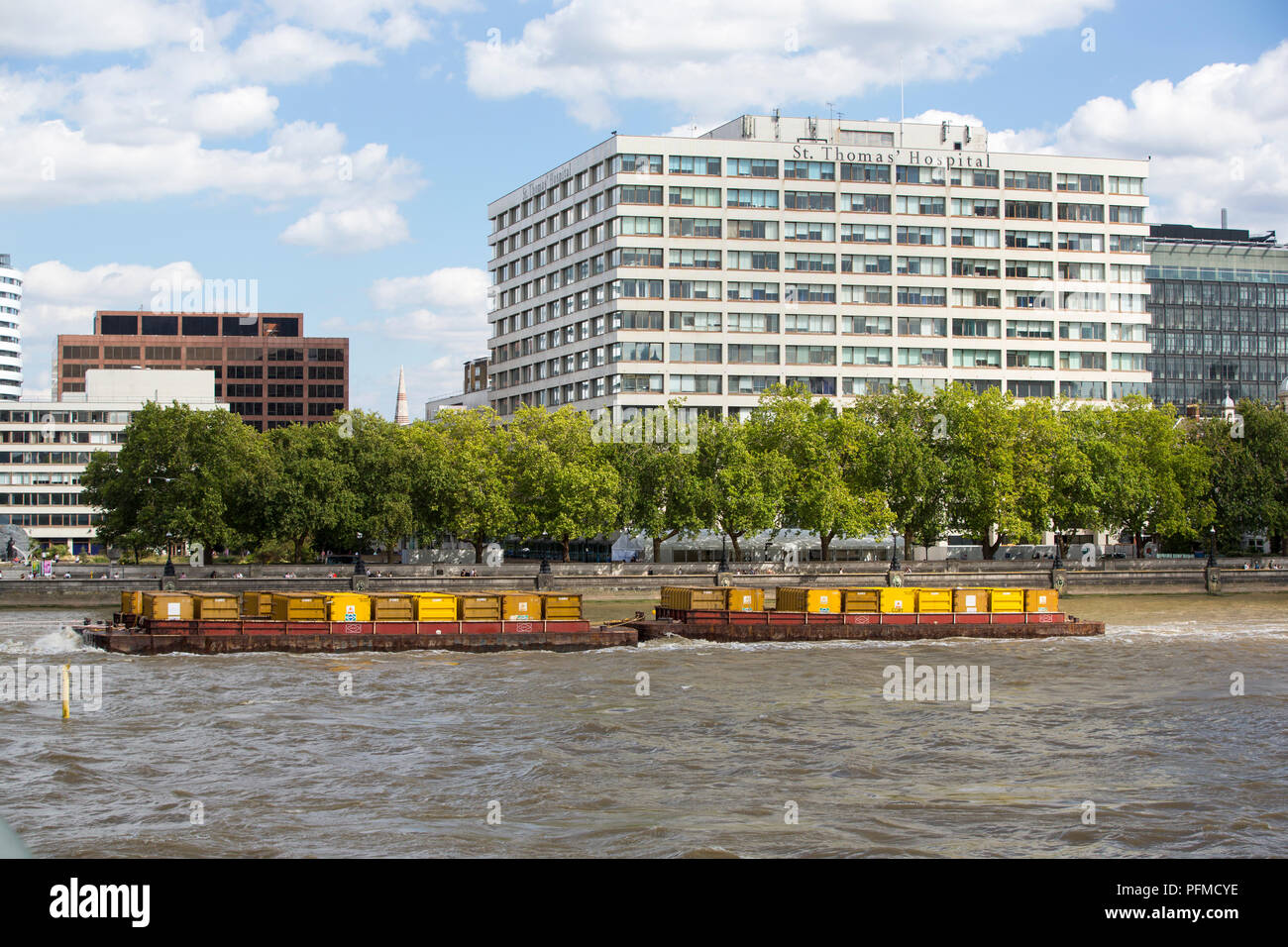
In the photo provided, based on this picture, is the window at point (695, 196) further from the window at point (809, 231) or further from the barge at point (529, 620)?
the barge at point (529, 620)

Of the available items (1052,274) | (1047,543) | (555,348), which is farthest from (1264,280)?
(555,348)

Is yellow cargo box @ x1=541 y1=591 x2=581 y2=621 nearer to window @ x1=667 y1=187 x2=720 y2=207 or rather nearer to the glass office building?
window @ x1=667 y1=187 x2=720 y2=207

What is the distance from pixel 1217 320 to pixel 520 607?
15577 centimetres

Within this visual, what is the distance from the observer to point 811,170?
119 meters

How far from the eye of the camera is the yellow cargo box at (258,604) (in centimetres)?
5612

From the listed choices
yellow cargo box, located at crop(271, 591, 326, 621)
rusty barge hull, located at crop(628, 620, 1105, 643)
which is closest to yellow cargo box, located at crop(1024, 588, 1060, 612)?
rusty barge hull, located at crop(628, 620, 1105, 643)

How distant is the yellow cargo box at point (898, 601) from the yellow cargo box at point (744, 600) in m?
6.40

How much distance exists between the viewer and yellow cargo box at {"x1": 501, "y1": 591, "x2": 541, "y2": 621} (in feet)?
185

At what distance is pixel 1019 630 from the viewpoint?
63062 millimetres

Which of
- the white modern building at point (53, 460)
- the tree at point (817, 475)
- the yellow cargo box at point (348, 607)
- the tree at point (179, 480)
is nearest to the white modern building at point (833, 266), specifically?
the tree at point (817, 475)

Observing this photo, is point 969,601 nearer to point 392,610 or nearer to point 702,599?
point 702,599

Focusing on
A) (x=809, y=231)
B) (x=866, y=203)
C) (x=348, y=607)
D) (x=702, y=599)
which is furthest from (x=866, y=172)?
(x=348, y=607)

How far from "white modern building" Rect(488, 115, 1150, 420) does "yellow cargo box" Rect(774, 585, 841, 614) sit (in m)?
53.9
